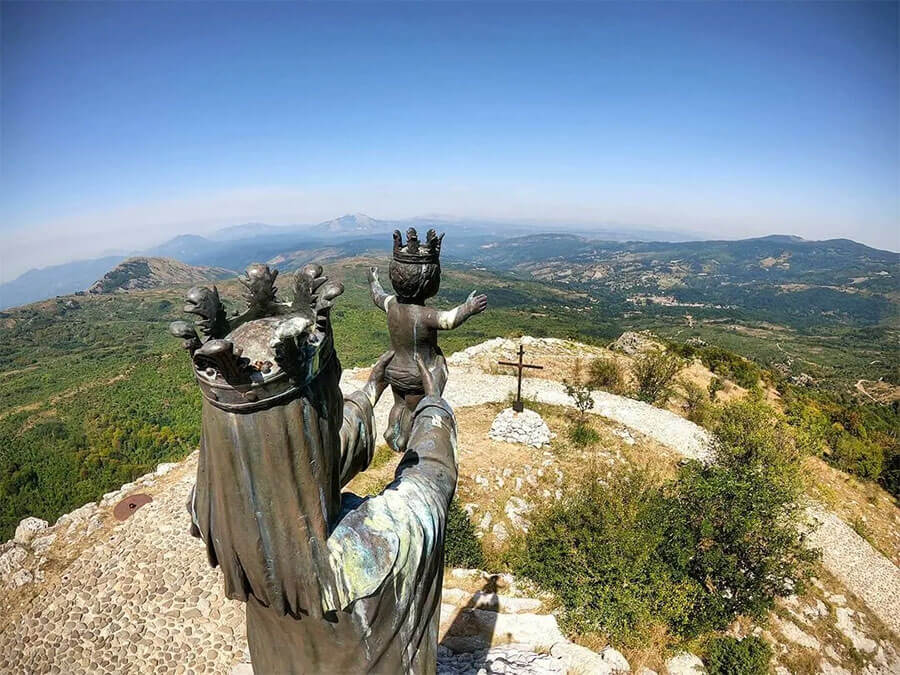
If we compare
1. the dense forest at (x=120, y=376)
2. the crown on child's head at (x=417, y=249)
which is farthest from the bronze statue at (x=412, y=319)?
the dense forest at (x=120, y=376)

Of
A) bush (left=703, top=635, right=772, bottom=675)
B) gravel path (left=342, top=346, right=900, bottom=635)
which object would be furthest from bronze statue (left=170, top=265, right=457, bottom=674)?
gravel path (left=342, top=346, right=900, bottom=635)

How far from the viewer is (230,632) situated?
22.7 feet

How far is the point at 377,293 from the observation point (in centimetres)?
485

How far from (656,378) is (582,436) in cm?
614

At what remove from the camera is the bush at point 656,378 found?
672 inches

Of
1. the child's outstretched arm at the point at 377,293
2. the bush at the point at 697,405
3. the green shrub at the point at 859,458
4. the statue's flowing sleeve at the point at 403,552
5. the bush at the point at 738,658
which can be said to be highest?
the child's outstretched arm at the point at 377,293

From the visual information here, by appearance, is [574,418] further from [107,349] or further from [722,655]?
[107,349]

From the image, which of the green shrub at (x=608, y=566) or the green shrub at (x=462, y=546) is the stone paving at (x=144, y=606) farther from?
the green shrub at (x=462, y=546)

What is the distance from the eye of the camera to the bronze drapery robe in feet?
4.70

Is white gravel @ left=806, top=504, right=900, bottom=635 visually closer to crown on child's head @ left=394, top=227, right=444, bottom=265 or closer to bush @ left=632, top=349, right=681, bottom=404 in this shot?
bush @ left=632, top=349, right=681, bottom=404

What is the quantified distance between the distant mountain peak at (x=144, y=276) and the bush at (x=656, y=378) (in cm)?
12770

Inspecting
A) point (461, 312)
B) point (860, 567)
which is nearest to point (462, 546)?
point (461, 312)

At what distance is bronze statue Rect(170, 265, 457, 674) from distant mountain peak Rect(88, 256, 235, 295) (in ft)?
439

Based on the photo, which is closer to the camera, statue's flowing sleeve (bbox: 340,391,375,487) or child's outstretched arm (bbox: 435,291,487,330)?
A: statue's flowing sleeve (bbox: 340,391,375,487)
